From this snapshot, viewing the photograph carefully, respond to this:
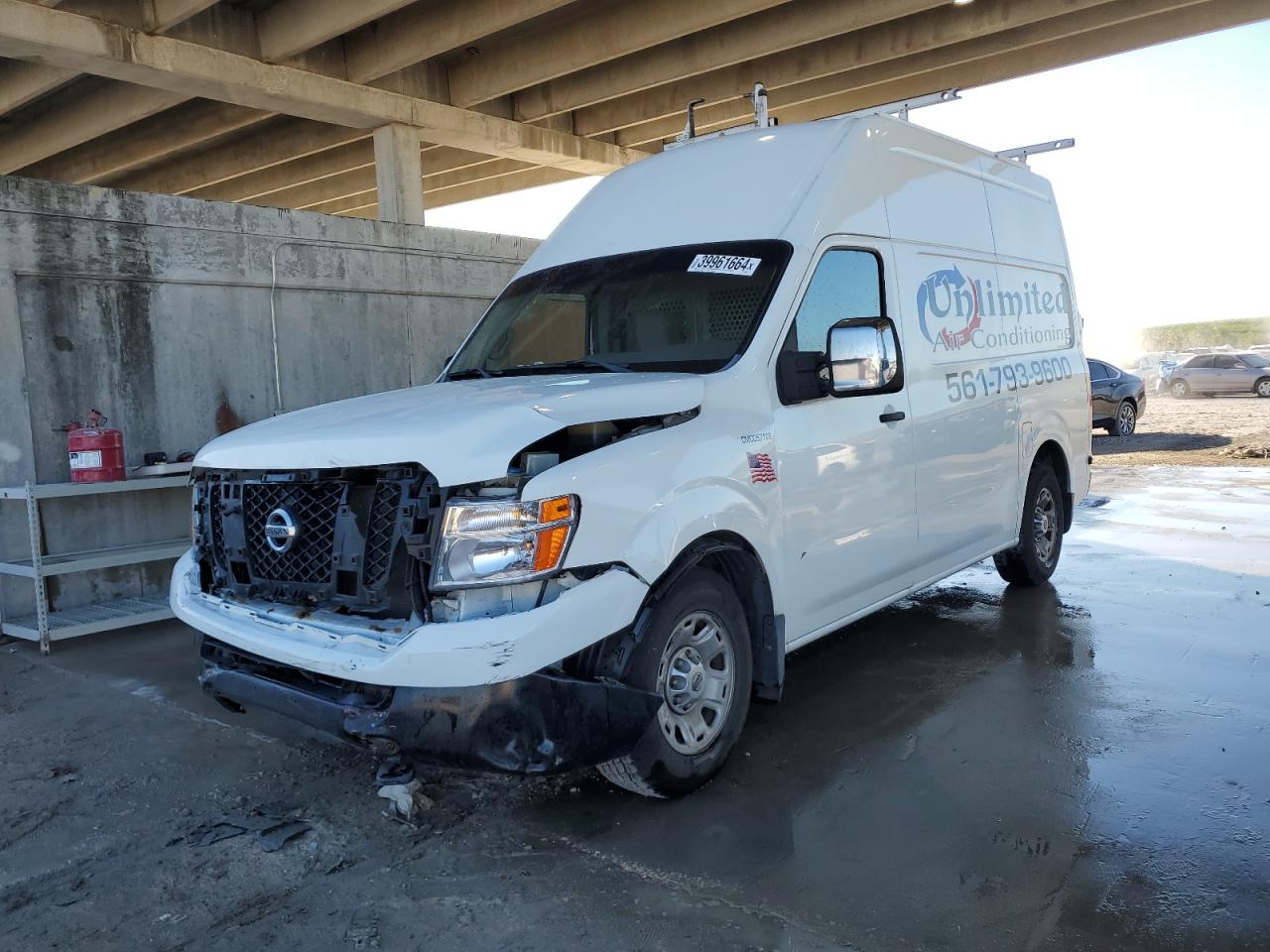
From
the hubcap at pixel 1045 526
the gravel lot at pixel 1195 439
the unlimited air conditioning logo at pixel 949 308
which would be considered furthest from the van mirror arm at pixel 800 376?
the gravel lot at pixel 1195 439

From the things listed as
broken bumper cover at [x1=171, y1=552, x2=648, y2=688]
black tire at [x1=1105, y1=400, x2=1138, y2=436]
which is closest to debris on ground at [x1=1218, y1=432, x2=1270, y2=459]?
black tire at [x1=1105, y1=400, x2=1138, y2=436]

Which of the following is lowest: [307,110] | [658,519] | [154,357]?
[658,519]

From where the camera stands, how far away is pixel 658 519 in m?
3.49

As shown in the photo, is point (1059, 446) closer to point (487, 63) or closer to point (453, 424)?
point (453, 424)

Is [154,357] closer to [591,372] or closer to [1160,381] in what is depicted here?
[591,372]

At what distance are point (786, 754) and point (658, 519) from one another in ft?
Answer: 4.63

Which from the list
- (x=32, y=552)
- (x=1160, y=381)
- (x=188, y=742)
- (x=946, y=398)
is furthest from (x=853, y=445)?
(x=1160, y=381)

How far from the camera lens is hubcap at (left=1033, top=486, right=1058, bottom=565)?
22.6ft

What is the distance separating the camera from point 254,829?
12.3 feet

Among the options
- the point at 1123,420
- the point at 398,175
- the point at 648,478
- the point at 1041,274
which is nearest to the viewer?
the point at 648,478

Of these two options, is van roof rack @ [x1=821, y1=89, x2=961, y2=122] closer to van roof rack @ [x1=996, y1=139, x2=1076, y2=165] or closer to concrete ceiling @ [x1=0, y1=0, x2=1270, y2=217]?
van roof rack @ [x1=996, y1=139, x2=1076, y2=165]

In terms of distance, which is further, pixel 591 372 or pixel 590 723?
pixel 591 372

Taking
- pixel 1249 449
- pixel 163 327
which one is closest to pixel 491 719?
pixel 163 327

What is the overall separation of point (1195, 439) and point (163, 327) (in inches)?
660
